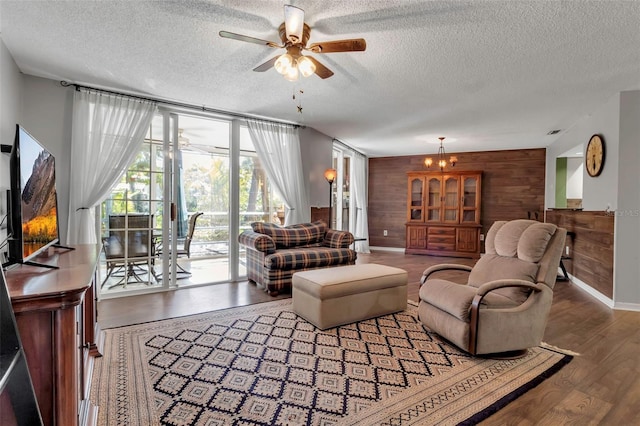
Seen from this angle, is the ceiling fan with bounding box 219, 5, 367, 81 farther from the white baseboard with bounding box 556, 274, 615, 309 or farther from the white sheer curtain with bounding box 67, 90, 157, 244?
the white baseboard with bounding box 556, 274, 615, 309

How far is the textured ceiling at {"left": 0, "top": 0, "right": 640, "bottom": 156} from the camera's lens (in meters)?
2.04

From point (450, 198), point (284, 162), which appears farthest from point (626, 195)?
point (284, 162)

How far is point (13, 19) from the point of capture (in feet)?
7.04

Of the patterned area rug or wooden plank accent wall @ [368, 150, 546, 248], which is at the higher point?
wooden plank accent wall @ [368, 150, 546, 248]

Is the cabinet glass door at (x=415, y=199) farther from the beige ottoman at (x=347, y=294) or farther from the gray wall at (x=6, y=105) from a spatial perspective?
the gray wall at (x=6, y=105)

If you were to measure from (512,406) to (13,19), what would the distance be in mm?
4017

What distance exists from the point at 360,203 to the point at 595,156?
14.1ft

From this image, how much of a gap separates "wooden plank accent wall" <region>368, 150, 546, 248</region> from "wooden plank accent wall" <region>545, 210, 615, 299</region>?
1812mm

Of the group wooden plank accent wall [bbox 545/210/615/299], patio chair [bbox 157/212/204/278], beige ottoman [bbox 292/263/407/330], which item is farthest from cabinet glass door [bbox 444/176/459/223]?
patio chair [bbox 157/212/204/278]

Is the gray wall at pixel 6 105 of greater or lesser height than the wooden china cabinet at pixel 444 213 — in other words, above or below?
above

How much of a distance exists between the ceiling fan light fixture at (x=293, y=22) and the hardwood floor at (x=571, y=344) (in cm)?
248

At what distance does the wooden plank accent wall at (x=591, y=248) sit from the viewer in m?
3.65

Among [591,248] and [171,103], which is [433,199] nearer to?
[591,248]

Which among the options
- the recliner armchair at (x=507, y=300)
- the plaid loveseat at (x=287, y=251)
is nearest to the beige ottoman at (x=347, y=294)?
the recliner armchair at (x=507, y=300)
